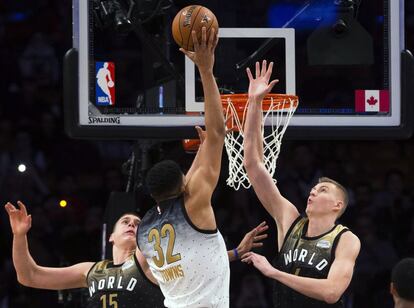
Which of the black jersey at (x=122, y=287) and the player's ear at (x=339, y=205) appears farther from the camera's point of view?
the black jersey at (x=122, y=287)

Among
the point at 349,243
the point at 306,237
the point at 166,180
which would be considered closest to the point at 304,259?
the point at 306,237

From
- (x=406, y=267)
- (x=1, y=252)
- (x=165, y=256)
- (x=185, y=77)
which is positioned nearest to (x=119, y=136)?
(x=185, y=77)

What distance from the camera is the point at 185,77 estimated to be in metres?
7.15

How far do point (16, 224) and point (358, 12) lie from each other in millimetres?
2752

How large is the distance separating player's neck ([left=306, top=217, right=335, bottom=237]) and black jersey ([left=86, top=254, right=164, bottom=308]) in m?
1.04

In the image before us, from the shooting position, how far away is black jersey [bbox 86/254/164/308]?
6824mm

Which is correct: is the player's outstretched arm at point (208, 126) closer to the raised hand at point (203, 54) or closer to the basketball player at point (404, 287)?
the raised hand at point (203, 54)

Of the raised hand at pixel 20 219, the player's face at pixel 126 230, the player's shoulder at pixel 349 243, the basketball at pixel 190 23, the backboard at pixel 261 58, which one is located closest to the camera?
the basketball at pixel 190 23

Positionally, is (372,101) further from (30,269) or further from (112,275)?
(30,269)

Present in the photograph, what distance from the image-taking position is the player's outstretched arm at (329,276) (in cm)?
585

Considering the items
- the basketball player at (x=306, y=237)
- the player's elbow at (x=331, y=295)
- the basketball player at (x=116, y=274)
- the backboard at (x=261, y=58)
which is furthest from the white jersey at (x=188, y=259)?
the backboard at (x=261, y=58)

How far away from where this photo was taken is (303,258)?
20.8 feet

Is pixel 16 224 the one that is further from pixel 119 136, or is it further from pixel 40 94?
pixel 40 94

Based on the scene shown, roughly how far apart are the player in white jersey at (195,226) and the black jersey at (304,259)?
795 mm
